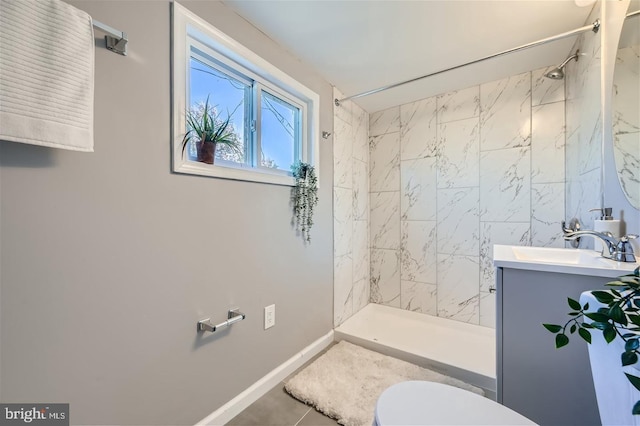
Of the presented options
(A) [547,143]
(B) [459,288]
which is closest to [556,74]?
(A) [547,143]

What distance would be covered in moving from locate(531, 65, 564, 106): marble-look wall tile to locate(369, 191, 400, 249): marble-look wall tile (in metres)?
1.34

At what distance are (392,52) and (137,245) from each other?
1.94 metres

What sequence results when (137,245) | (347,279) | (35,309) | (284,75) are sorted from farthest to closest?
(347,279) → (284,75) → (137,245) → (35,309)

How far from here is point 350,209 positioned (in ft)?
8.17

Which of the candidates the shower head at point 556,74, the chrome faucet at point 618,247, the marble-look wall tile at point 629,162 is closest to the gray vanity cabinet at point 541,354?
the chrome faucet at point 618,247

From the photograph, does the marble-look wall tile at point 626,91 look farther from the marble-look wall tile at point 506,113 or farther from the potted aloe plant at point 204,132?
the potted aloe plant at point 204,132

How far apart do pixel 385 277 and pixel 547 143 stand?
1.82 meters

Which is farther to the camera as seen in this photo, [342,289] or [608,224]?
[342,289]

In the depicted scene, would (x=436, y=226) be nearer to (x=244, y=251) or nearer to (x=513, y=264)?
(x=513, y=264)

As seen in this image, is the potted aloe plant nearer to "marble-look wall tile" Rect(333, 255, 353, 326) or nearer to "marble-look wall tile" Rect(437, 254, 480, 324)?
"marble-look wall tile" Rect(333, 255, 353, 326)

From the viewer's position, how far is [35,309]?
790 millimetres

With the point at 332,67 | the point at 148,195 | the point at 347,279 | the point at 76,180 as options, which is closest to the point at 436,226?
the point at 347,279

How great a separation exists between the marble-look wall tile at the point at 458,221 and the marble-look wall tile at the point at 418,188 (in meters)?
0.09

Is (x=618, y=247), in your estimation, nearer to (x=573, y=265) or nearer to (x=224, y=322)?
(x=573, y=265)
